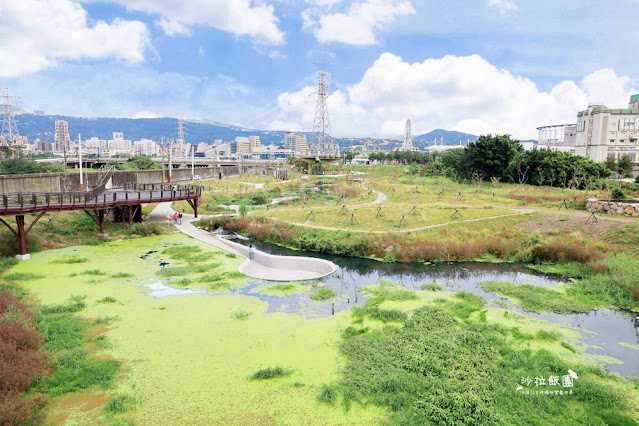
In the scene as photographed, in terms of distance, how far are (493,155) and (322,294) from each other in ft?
168

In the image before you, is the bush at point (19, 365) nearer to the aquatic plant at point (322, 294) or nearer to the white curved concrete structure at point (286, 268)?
the aquatic plant at point (322, 294)

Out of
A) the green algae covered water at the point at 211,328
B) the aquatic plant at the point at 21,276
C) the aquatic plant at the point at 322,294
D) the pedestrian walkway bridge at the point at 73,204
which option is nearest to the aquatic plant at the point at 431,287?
the green algae covered water at the point at 211,328

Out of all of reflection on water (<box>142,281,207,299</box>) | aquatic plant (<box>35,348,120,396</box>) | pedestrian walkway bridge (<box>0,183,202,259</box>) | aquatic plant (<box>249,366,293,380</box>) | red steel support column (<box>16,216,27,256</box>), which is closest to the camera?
aquatic plant (<box>35,348,120,396</box>)

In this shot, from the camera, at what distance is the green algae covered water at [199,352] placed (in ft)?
36.6

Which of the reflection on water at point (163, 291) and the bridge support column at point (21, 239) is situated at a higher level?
the bridge support column at point (21, 239)

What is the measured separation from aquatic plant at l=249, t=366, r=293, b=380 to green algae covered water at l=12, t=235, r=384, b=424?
20 centimetres

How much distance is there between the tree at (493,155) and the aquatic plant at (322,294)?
161ft

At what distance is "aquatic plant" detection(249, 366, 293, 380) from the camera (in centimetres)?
1280

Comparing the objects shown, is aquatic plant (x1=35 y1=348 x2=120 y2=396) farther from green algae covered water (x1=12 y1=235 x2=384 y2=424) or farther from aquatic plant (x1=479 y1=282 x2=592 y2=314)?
aquatic plant (x1=479 y1=282 x2=592 y2=314)

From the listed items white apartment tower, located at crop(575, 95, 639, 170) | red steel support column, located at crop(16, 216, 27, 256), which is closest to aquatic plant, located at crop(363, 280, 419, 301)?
red steel support column, located at crop(16, 216, 27, 256)

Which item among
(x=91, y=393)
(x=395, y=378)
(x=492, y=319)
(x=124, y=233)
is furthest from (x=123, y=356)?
(x=124, y=233)

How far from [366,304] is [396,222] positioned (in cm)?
1629

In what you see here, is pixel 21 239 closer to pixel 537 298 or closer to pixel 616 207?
pixel 537 298

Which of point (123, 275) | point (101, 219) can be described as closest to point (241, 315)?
point (123, 275)
